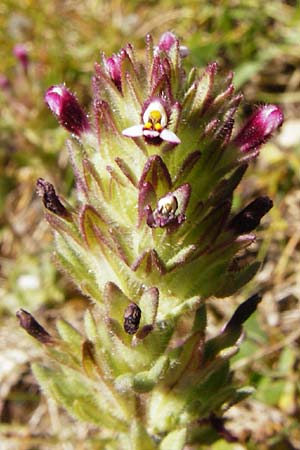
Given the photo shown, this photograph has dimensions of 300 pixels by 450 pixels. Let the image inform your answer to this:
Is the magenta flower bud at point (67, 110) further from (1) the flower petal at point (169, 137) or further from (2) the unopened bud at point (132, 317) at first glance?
(2) the unopened bud at point (132, 317)

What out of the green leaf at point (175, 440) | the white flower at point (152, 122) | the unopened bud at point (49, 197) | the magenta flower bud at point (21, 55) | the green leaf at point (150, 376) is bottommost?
the green leaf at point (175, 440)

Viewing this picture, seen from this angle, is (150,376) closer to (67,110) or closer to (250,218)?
(250,218)

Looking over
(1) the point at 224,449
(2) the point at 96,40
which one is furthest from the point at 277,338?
(2) the point at 96,40

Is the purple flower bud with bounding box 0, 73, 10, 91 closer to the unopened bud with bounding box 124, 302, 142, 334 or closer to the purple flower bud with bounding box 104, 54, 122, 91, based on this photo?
the purple flower bud with bounding box 104, 54, 122, 91

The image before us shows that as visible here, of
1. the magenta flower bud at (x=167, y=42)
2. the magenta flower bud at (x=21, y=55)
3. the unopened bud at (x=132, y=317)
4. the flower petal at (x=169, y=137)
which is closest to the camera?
the flower petal at (x=169, y=137)

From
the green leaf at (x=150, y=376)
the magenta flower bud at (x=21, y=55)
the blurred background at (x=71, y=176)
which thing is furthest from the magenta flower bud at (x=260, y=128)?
the magenta flower bud at (x=21, y=55)

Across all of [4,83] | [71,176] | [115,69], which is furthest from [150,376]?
[4,83]

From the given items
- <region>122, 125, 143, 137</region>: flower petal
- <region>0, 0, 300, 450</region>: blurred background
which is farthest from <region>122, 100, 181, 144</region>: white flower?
<region>0, 0, 300, 450</region>: blurred background
